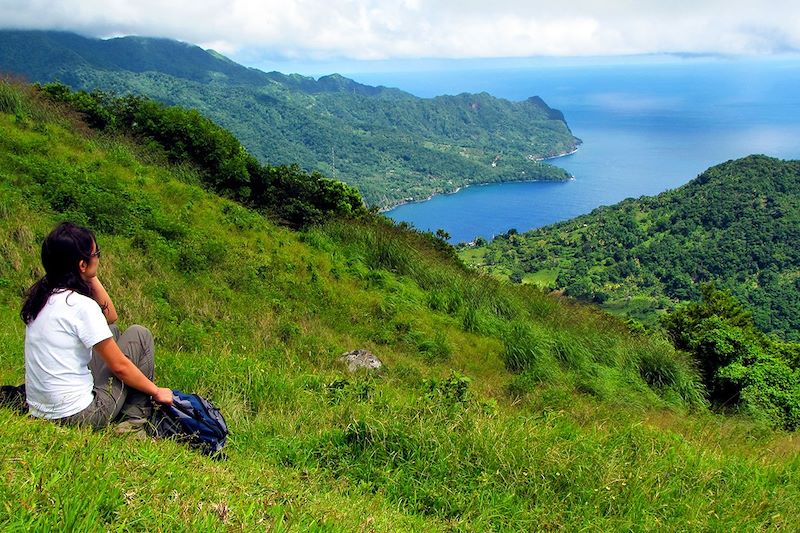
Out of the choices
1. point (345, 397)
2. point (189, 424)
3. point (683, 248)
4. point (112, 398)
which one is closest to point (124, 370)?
point (112, 398)

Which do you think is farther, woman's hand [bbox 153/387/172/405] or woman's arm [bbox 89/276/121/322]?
woman's arm [bbox 89/276/121/322]

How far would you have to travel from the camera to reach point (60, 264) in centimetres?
277

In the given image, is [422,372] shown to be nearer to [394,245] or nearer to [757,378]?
[394,245]

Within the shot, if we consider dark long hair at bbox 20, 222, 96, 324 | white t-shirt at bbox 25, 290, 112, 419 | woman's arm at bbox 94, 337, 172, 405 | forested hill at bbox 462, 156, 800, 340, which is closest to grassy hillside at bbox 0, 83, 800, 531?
white t-shirt at bbox 25, 290, 112, 419

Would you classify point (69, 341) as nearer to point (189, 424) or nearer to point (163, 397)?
point (163, 397)

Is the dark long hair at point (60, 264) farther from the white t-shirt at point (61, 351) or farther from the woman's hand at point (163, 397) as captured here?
the woman's hand at point (163, 397)

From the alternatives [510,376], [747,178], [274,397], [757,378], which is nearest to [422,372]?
[510,376]

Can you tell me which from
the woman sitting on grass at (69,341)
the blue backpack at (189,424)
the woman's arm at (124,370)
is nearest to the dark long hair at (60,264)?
the woman sitting on grass at (69,341)

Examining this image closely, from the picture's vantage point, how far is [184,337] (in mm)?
5508

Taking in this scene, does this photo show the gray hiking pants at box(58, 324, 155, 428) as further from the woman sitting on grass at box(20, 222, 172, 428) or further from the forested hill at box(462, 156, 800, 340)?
the forested hill at box(462, 156, 800, 340)

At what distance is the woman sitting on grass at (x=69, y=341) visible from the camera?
2771mm

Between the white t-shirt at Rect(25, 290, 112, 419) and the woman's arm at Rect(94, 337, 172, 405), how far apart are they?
52 millimetres

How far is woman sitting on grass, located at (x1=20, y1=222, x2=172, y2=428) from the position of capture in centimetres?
277

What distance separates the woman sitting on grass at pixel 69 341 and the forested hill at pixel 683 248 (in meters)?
57.4
